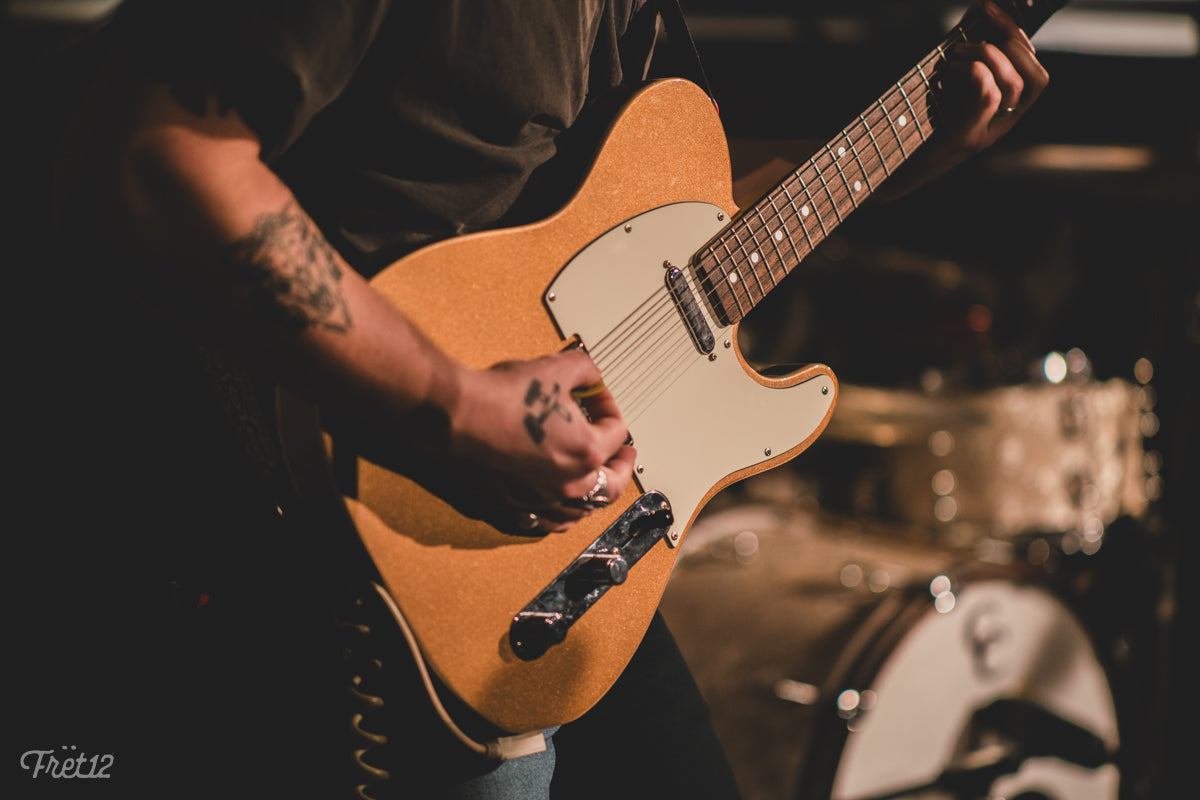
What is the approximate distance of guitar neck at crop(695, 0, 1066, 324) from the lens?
1042mm

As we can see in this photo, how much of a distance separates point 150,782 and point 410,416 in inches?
21.3

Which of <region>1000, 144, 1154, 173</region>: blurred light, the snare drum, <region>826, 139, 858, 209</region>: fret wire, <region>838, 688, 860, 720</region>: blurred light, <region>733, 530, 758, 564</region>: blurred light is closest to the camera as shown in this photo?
<region>826, 139, 858, 209</region>: fret wire

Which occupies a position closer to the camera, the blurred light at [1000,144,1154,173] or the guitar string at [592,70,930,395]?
the guitar string at [592,70,930,395]

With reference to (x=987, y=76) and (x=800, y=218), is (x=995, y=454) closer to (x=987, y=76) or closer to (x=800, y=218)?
(x=987, y=76)

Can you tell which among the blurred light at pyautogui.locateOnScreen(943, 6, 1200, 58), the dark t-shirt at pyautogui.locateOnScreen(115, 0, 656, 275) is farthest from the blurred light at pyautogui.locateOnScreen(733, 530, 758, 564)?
the blurred light at pyautogui.locateOnScreen(943, 6, 1200, 58)

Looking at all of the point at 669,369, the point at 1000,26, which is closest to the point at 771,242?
the point at 669,369

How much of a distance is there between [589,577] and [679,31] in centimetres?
79

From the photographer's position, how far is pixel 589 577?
864mm

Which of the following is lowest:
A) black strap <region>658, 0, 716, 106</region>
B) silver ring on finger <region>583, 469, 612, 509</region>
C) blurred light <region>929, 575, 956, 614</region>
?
blurred light <region>929, 575, 956, 614</region>

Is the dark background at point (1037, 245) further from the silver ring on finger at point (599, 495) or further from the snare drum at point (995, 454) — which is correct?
the silver ring on finger at point (599, 495)

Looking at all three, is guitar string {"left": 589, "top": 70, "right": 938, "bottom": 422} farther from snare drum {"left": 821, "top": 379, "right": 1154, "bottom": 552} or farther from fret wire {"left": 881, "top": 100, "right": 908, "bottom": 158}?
snare drum {"left": 821, "top": 379, "right": 1154, "bottom": 552}

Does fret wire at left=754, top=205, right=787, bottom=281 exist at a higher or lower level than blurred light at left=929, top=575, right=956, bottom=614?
higher

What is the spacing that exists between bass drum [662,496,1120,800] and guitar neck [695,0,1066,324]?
3.33 feet

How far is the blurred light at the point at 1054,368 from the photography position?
3105 millimetres
